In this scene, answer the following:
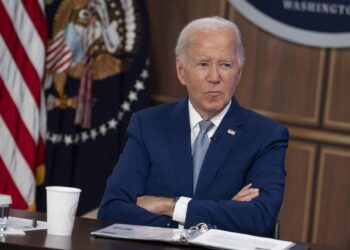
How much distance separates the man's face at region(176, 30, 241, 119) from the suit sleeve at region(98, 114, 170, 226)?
0.99ft

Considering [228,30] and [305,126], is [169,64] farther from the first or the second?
[228,30]

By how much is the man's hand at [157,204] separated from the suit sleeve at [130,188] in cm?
3

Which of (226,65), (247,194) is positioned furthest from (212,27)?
(247,194)

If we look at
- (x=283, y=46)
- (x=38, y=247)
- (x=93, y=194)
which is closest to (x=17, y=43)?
(x=93, y=194)

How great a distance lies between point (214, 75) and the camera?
3.14 metres

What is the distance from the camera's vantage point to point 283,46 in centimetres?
504

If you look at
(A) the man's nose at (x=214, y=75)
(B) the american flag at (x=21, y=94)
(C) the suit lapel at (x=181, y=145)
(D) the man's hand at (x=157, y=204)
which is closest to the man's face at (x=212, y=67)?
(A) the man's nose at (x=214, y=75)

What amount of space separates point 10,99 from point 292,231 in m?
1.89

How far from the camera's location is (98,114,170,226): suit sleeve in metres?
2.91

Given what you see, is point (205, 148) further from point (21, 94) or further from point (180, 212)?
point (21, 94)

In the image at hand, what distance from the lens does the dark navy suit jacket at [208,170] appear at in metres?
2.91

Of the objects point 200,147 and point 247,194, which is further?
point 200,147

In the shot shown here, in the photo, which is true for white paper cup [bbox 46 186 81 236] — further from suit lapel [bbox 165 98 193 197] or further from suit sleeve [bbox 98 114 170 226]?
suit lapel [bbox 165 98 193 197]

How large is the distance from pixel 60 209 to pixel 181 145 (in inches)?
33.5
